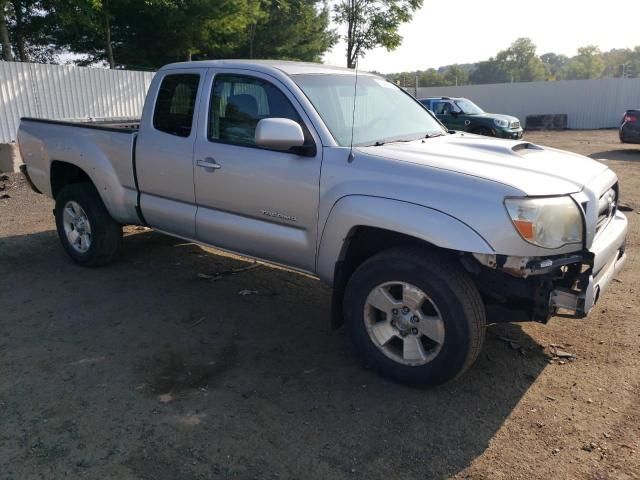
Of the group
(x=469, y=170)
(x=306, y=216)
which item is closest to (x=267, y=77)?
(x=306, y=216)

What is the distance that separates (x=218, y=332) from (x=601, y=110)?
95.4ft

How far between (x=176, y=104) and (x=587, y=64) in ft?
419

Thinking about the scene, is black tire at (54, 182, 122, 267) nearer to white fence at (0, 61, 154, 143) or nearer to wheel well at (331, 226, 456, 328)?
wheel well at (331, 226, 456, 328)

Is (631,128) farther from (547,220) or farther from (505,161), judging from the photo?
(547,220)

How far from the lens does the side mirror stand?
11.2 ft

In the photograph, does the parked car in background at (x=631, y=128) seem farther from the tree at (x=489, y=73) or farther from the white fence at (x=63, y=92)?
the tree at (x=489, y=73)

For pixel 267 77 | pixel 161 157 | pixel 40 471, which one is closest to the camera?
pixel 40 471

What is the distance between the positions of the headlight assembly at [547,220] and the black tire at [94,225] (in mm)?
3946

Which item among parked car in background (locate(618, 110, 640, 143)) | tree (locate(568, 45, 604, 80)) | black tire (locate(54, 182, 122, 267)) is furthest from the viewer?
tree (locate(568, 45, 604, 80))

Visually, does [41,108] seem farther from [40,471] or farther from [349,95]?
[40,471]

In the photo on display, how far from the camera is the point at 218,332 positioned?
4.18m

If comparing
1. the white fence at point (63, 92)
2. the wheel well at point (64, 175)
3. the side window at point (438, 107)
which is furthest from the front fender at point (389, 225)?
the side window at point (438, 107)

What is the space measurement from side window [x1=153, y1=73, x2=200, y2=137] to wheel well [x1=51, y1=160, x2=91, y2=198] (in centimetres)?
144

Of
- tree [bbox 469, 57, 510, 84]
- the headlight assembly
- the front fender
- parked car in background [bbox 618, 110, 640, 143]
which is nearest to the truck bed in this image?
the front fender
